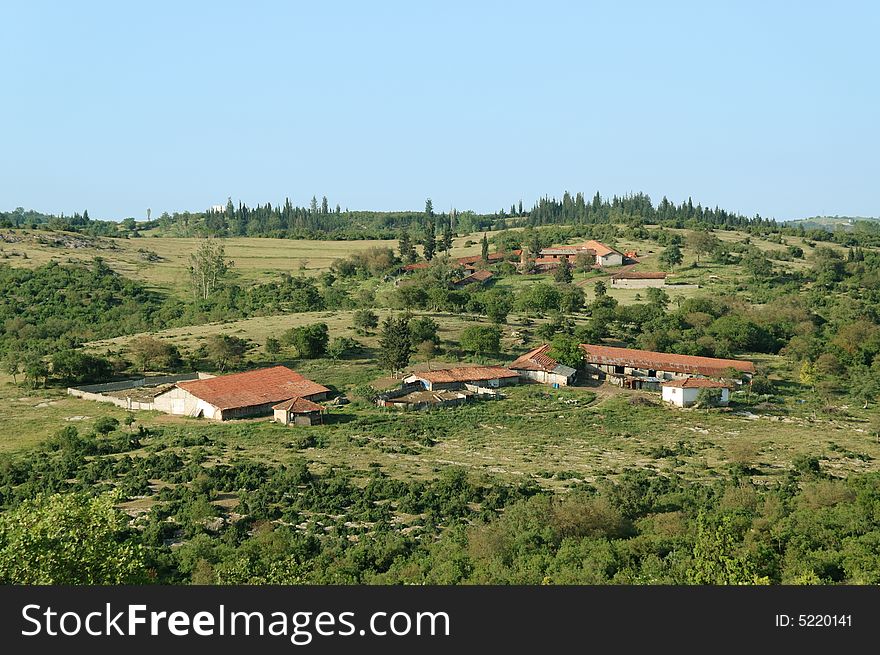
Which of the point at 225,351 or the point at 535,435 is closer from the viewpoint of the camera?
the point at 535,435

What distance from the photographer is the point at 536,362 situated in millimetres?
65250

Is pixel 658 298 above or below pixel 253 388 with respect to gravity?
above

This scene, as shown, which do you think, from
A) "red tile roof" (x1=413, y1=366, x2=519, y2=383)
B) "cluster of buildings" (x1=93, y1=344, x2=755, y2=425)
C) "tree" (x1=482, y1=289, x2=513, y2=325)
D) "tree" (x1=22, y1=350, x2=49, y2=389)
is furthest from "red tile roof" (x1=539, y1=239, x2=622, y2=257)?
"tree" (x1=22, y1=350, x2=49, y2=389)

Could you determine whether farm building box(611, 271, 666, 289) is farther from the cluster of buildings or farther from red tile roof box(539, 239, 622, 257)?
the cluster of buildings

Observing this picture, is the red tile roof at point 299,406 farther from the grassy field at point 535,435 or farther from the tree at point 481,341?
the tree at point 481,341

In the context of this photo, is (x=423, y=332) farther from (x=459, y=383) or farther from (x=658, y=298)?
(x=658, y=298)

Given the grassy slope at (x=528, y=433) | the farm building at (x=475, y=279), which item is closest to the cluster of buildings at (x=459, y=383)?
the grassy slope at (x=528, y=433)

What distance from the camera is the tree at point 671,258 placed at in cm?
11681

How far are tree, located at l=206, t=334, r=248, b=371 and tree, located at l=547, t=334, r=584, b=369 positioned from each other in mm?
23349

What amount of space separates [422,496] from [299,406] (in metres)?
18.0

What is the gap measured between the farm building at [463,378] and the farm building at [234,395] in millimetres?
6641

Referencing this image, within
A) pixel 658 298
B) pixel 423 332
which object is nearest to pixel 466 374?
pixel 423 332

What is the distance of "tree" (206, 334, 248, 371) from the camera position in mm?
65375

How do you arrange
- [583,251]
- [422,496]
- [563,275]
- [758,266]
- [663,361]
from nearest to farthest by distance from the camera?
[422,496], [663,361], [563,275], [758,266], [583,251]
